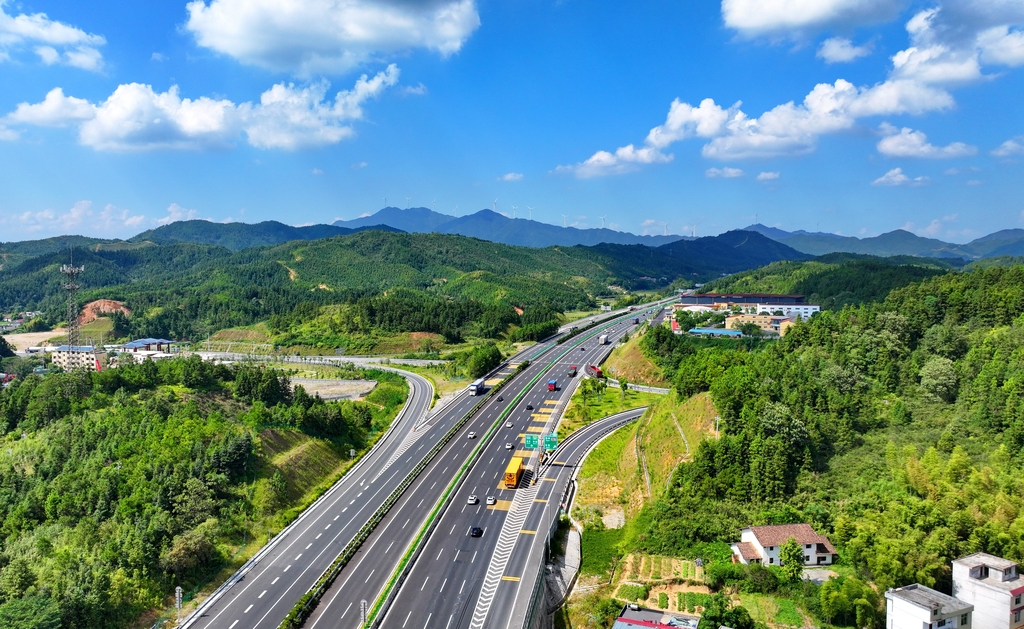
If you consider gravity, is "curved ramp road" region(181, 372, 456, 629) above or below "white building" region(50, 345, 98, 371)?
below

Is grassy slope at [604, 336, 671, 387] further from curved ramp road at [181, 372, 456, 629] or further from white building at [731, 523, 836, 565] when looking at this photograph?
white building at [731, 523, 836, 565]

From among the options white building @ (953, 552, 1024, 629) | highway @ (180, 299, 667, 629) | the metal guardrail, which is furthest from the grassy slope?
white building @ (953, 552, 1024, 629)

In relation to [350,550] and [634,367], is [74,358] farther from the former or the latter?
[634,367]

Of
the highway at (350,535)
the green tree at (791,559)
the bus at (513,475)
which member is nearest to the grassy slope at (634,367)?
the highway at (350,535)

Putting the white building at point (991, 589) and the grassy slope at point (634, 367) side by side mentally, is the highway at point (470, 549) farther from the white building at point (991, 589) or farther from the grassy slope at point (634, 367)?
the grassy slope at point (634, 367)

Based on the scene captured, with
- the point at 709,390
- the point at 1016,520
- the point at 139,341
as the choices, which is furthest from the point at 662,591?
the point at 139,341

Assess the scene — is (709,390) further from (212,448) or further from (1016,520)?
(212,448)
